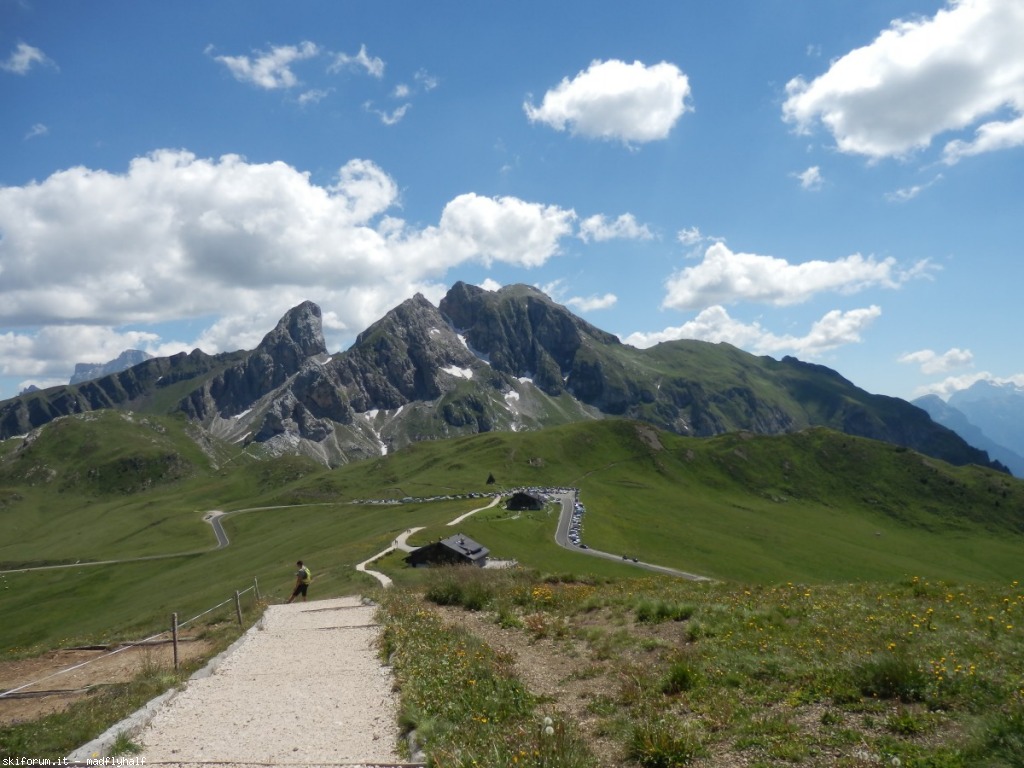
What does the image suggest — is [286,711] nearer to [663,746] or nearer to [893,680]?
[663,746]

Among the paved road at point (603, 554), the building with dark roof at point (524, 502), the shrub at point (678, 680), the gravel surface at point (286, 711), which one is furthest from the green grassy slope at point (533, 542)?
the shrub at point (678, 680)

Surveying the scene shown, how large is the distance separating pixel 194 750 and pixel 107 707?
12.9 feet

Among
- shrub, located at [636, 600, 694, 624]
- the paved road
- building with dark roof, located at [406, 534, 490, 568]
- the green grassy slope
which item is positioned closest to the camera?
shrub, located at [636, 600, 694, 624]

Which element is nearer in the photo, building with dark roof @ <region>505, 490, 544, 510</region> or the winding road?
the winding road

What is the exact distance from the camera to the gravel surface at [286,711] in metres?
12.3

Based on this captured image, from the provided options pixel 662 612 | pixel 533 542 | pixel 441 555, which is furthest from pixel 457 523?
pixel 662 612

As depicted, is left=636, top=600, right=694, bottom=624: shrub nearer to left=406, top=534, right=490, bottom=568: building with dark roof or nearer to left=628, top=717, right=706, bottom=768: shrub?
left=628, top=717, right=706, bottom=768: shrub

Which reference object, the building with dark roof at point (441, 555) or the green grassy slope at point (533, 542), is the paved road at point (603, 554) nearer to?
the green grassy slope at point (533, 542)

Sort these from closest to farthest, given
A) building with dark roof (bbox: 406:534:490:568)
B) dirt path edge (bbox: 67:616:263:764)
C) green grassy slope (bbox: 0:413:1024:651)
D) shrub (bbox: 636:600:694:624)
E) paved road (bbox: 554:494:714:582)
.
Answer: dirt path edge (bbox: 67:616:263:764), shrub (bbox: 636:600:694:624), building with dark roof (bbox: 406:534:490:568), green grassy slope (bbox: 0:413:1024:651), paved road (bbox: 554:494:714:582)

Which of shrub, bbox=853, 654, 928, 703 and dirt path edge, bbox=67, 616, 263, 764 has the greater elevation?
shrub, bbox=853, 654, 928, 703

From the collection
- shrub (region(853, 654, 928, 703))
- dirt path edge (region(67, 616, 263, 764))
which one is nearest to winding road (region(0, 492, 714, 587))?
shrub (region(853, 654, 928, 703))

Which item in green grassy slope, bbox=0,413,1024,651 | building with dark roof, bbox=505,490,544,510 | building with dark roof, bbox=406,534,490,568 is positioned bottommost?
green grassy slope, bbox=0,413,1024,651

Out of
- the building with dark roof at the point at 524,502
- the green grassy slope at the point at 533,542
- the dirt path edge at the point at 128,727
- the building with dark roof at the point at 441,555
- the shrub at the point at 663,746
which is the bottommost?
the green grassy slope at the point at 533,542

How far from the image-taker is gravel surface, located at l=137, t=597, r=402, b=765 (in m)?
12.3
